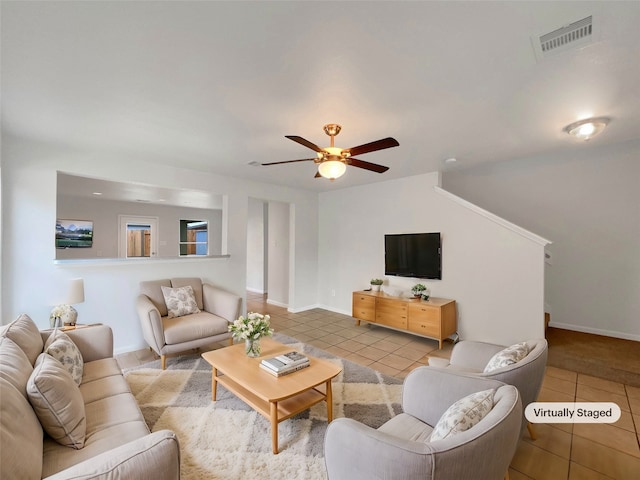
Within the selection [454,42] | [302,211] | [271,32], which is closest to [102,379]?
[271,32]

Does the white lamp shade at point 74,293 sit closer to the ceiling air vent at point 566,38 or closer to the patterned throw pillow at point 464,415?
the patterned throw pillow at point 464,415

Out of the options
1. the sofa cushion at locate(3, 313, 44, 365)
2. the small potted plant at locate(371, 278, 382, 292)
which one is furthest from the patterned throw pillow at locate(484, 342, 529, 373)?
the small potted plant at locate(371, 278, 382, 292)

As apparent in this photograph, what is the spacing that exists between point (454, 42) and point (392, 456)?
2019 mm

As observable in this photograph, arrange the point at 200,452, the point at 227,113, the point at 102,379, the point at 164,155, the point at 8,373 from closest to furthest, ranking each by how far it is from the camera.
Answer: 1. the point at 8,373
2. the point at 200,452
3. the point at 102,379
4. the point at 227,113
5. the point at 164,155

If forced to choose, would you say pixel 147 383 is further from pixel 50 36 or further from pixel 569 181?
pixel 569 181

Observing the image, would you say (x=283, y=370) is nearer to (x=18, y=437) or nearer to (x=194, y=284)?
(x=18, y=437)

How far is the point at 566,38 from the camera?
156cm

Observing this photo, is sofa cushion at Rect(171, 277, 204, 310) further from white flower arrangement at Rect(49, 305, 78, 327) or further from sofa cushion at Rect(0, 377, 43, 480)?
sofa cushion at Rect(0, 377, 43, 480)

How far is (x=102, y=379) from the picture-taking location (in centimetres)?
203

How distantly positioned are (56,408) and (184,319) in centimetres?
212

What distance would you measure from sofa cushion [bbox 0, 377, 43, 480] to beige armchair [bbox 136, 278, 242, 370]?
70.3 inches

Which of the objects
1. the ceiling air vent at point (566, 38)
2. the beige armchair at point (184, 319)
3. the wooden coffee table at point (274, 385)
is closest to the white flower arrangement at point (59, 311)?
the beige armchair at point (184, 319)

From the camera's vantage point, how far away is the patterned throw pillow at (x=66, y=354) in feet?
6.20

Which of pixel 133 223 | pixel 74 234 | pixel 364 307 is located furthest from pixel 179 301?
pixel 133 223
